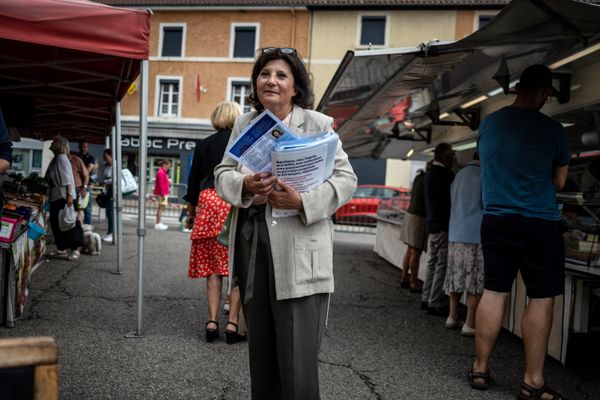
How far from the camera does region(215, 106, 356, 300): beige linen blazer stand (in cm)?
199

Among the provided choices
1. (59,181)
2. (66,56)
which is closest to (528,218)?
(66,56)

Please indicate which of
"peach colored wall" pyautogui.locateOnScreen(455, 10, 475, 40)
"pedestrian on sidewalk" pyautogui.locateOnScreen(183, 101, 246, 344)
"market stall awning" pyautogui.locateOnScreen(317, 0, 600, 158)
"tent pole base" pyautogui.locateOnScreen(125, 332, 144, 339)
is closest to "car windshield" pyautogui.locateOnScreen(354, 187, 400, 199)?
"peach colored wall" pyautogui.locateOnScreen(455, 10, 475, 40)

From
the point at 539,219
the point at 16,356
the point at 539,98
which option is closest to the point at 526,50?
the point at 539,98

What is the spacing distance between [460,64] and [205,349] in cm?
359

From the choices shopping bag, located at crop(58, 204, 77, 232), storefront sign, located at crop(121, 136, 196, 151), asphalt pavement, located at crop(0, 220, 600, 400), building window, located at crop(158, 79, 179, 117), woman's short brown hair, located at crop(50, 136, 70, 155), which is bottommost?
asphalt pavement, located at crop(0, 220, 600, 400)

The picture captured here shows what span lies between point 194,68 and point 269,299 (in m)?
24.8

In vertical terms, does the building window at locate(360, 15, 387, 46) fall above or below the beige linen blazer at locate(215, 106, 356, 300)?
above

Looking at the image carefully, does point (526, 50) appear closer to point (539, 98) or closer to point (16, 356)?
point (539, 98)

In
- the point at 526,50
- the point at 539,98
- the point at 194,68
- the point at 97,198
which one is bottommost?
the point at 97,198

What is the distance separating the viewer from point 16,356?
3.19ft

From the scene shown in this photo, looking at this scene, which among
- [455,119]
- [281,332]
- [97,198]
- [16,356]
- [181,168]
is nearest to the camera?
[16,356]

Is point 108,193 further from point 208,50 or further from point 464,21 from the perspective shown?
point 464,21

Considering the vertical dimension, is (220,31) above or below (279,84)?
above

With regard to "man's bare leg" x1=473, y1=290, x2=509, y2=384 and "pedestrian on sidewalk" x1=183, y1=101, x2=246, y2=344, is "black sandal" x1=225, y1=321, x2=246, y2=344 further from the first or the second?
"man's bare leg" x1=473, y1=290, x2=509, y2=384
